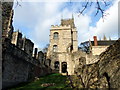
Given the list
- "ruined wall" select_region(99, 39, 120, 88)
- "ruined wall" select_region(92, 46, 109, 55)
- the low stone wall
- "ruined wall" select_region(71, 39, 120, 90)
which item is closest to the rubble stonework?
the low stone wall

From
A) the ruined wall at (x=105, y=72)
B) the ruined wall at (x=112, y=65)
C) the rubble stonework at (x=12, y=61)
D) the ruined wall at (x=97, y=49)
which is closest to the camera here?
the ruined wall at (x=112, y=65)

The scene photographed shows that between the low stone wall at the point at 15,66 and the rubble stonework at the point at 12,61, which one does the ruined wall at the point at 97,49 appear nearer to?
the rubble stonework at the point at 12,61

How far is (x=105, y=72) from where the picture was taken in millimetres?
7918

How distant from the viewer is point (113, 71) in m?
6.91

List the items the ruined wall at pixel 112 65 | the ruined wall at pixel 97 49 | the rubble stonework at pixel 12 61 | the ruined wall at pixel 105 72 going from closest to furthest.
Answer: the ruined wall at pixel 112 65, the ruined wall at pixel 105 72, the rubble stonework at pixel 12 61, the ruined wall at pixel 97 49

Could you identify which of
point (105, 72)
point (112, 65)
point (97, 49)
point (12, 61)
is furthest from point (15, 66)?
point (97, 49)

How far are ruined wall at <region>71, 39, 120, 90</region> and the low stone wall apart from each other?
5.72 meters

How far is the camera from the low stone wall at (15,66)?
37.3 ft

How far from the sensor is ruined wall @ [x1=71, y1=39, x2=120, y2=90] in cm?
672

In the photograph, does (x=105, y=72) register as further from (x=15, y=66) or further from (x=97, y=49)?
(x=97, y=49)

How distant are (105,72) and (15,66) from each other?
863 centimetres

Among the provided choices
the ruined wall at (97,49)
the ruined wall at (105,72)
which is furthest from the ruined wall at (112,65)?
the ruined wall at (97,49)

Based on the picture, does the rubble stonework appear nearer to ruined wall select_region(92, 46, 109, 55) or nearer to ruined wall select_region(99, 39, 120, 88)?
ruined wall select_region(99, 39, 120, 88)

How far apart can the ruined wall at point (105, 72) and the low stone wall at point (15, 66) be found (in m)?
5.72
